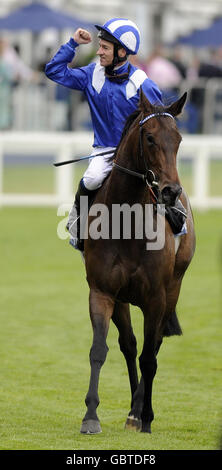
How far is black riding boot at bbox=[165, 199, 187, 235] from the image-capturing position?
6.76m

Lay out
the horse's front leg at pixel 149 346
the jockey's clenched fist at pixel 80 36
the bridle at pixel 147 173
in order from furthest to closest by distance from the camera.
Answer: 1. the jockey's clenched fist at pixel 80 36
2. the horse's front leg at pixel 149 346
3. the bridle at pixel 147 173

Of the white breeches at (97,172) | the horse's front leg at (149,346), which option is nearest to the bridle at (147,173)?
the white breeches at (97,172)

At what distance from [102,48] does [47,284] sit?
257 inches

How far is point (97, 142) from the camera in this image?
690 cm

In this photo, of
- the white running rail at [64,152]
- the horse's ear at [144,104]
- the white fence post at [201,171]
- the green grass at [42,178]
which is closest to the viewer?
the horse's ear at [144,104]

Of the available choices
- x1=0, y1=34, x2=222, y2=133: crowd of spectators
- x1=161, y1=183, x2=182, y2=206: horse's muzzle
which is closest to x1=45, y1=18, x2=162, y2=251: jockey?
x1=161, y1=183, x2=182, y2=206: horse's muzzle

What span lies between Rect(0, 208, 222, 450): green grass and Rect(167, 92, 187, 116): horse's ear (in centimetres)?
183

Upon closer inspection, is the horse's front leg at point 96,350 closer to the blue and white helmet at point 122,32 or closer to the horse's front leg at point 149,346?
the horse's front leg at point 149,346

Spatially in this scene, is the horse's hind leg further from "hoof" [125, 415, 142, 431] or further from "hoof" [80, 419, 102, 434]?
"hoof" [80, 419, 102, 434]

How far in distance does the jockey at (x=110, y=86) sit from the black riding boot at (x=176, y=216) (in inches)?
17.7

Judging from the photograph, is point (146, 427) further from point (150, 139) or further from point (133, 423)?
point (150, 139)

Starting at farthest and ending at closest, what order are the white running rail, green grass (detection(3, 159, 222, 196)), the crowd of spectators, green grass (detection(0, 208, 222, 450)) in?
green grass (detection(3, 159, 222, 196)), the crowd of spectators, the white running rail, green grass (detection(0, 208, 222, 450))

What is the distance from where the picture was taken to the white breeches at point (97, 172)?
22.1 ft

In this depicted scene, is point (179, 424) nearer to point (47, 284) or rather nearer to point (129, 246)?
point (129, 246)
